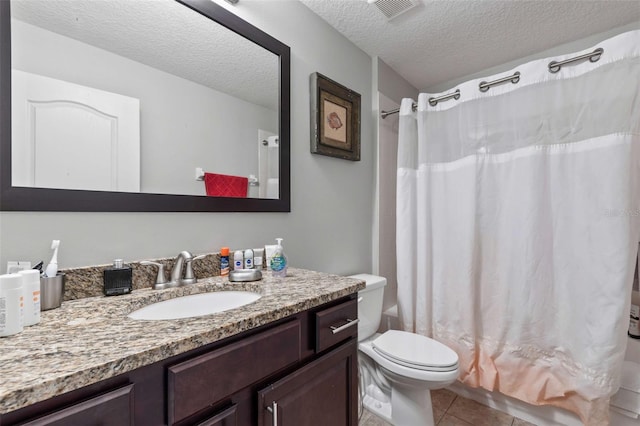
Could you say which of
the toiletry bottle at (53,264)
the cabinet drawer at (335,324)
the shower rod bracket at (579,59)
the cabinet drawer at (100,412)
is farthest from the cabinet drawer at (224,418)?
the shower rod bracket at (579,59)

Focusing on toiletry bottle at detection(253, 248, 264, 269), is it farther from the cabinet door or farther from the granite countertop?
the cabinet door

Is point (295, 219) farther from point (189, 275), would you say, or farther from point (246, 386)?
point (246, 386)

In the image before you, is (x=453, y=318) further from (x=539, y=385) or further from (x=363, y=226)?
(x=363, y=226)

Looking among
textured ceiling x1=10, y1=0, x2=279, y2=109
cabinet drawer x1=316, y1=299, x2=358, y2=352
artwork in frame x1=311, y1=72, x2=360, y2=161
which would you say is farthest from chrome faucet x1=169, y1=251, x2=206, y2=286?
artwork in frame x1=311, y1=72, x2=360, y2=161

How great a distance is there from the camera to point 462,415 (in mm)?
1735

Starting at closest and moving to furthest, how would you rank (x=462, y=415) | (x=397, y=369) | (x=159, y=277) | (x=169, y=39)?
(x=159, y=277), (x=169, y=39), (x=397, y=369), (x=462, y=415)

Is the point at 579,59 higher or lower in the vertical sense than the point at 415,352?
higher

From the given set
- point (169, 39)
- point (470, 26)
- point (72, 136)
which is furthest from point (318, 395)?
point (470, 26)

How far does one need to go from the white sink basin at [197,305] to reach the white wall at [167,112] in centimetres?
40

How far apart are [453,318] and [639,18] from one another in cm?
206

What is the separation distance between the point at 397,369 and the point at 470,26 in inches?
78.8

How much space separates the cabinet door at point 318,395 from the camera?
783mm

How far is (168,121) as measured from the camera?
44.0 inches

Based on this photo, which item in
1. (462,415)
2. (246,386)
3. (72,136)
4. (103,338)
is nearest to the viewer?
(103,338)
